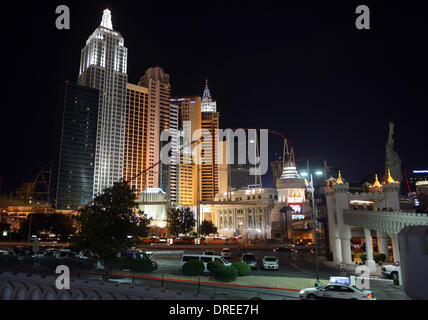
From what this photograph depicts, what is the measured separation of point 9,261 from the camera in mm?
28609

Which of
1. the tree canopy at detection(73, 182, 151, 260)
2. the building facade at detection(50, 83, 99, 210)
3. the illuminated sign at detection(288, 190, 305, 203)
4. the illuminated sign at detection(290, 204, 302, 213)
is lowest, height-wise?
the tree canopy at detection(73, 182, 151, 260)

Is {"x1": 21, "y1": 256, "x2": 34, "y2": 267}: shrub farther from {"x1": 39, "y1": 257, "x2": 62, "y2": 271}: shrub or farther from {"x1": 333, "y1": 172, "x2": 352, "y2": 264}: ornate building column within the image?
{"x1": 333, "y1": 172, "x2": 352, "y2": 264}: ornate building column

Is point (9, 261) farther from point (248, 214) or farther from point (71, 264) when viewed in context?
point (248, 214)

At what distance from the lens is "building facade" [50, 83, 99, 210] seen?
5728 inches

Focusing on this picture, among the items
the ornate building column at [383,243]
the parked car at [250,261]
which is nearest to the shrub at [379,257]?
the ornate building column at [383,243]

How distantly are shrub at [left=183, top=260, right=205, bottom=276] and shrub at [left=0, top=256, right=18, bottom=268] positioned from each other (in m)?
15.3

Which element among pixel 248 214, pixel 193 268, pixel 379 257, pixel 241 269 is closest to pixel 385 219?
pixel 379 257

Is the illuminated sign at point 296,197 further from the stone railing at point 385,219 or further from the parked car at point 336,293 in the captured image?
the parked car at point 336,293

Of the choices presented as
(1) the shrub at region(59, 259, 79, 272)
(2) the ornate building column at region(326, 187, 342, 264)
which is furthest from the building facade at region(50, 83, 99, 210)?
(1) the shrub at region(59, 259, 79, 272)

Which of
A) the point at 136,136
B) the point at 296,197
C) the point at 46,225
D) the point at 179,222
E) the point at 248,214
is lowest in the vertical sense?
the point at 46,225

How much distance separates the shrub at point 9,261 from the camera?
28453mm

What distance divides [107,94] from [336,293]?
6422 inches

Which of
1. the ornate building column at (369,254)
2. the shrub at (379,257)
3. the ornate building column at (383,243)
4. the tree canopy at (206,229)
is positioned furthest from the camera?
the tree canopy at (206,229)

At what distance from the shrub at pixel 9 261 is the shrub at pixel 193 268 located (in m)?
15.3
